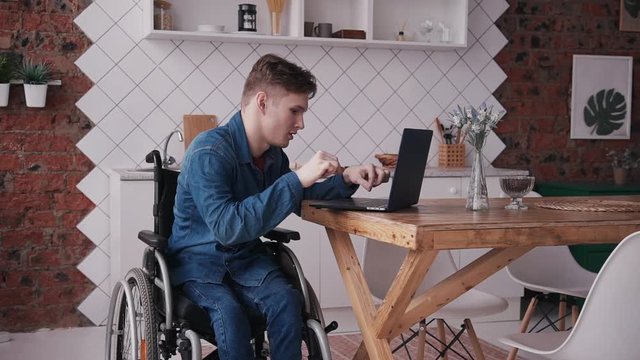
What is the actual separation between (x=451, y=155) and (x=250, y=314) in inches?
106

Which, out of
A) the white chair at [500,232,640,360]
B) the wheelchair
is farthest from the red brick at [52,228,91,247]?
the white chair at [500,232,640,360]

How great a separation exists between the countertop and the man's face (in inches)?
61.2

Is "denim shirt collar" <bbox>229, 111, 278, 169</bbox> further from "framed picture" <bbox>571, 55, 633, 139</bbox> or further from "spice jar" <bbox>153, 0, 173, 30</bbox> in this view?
"framed picture" <bbox>571, 55, 633, 139</bbox>

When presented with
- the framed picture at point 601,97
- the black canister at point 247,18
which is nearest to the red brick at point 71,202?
the black canister at point 247,18

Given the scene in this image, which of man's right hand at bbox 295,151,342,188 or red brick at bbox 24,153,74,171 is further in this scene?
red brick at bbox 24,153,74,171

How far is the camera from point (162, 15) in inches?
169

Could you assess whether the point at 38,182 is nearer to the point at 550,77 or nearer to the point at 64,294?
the point at 64,294

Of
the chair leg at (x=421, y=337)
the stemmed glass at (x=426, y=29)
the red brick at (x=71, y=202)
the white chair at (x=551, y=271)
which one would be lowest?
the chair leg at (x=421, y=337)

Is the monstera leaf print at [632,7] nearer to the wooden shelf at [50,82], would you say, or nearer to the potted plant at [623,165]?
the potted plant at [623,165]

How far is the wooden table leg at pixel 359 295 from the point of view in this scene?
2.42 metres

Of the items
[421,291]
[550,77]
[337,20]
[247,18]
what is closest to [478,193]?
[421,291]

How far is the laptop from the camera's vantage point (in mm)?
2293

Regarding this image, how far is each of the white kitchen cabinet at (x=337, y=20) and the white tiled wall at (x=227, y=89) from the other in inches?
4.6

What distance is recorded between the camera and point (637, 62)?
5.45 m
